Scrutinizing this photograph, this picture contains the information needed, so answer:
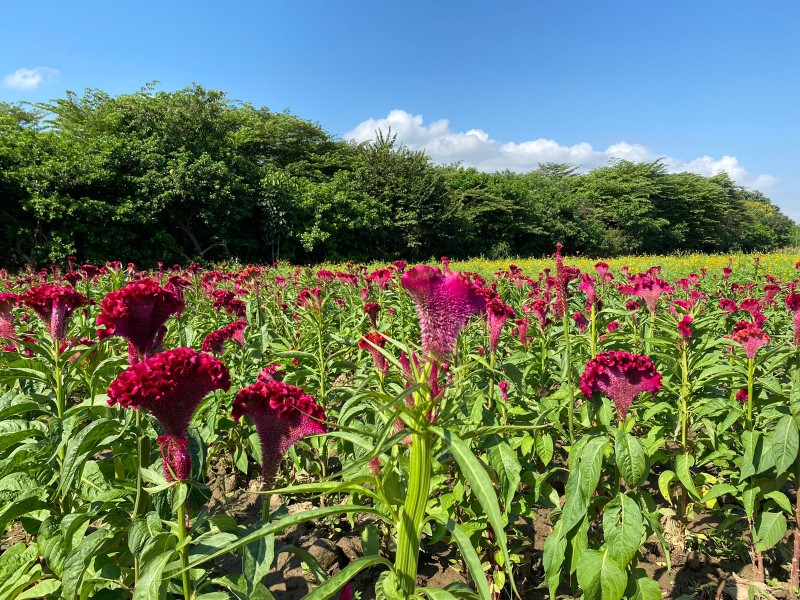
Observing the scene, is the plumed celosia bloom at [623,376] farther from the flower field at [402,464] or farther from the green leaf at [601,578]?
the green leaf at [601,578]

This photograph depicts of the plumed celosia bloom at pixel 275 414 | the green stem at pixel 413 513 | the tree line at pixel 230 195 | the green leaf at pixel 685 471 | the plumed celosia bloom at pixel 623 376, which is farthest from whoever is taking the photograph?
the tree line at pixel 230 195

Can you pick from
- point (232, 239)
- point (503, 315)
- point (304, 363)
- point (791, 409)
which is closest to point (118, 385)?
point (503, 315)

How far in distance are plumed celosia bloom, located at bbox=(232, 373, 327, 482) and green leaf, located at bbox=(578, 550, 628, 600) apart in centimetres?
106

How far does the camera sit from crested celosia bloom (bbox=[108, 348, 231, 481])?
123cm

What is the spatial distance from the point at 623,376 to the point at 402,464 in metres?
1.05

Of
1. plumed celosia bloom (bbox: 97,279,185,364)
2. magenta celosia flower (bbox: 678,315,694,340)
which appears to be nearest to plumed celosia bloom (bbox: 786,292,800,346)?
magenta celosia flower (bbox: 678,315,694,340)

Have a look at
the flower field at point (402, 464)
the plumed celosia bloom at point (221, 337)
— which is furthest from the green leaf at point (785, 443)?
the plumed celosia bloom at point (221, 337)

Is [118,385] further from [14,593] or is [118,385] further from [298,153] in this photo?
[298,153]

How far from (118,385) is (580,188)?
48292mm

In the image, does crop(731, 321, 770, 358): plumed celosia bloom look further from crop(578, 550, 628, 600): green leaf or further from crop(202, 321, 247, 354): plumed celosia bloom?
crop(202, 321, 247, 354): plumed celosia bloom

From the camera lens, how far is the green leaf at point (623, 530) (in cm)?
171

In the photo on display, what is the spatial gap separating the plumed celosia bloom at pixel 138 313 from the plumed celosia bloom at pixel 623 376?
1543 millimetres

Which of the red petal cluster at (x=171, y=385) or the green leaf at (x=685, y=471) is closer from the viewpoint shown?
the red petal cluster at (x=171, y=385)

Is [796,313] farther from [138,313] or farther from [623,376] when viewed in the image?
[138,313]
